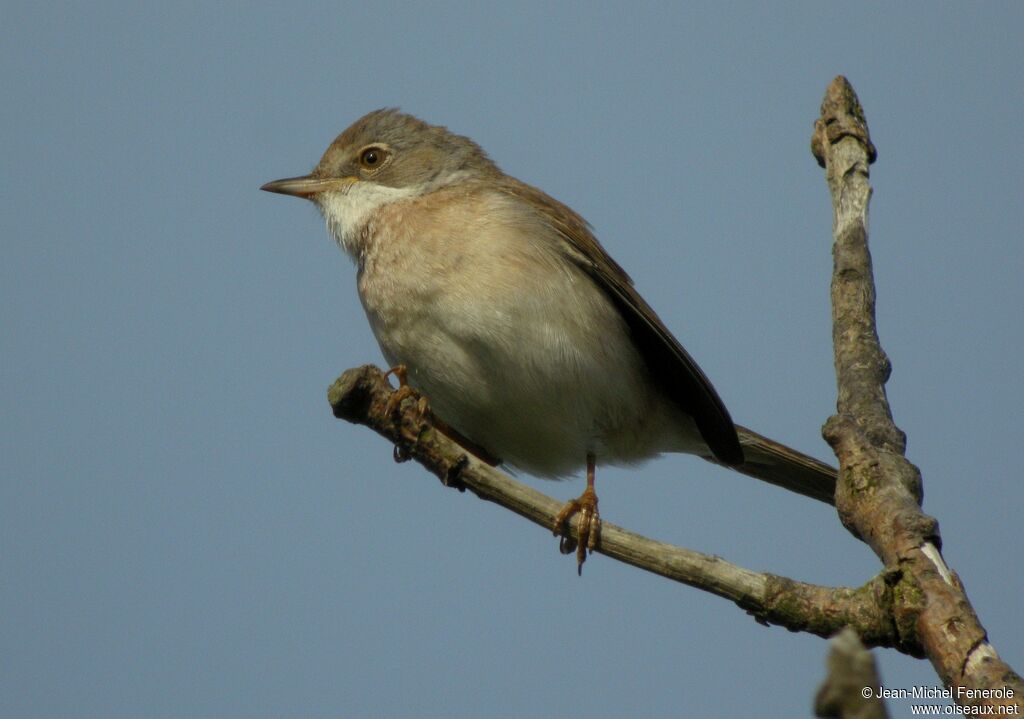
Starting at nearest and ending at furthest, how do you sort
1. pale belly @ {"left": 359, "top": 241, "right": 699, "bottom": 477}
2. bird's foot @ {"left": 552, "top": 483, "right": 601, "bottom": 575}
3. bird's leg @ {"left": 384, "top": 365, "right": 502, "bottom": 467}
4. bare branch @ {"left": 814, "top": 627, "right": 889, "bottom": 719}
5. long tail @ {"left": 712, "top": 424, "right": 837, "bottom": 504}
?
bare branch @ {"left": 814, "top": 627, "right": 889, "bottom": 719}, bird's leg @ {"left": 384, "top": 365, "right": 502, "bottom": 467}, bird's foot @ {"left": 552, "top": 483, "right": 601, "bottom": 575}, pale belly @ {"left": 359, "top": 241, "right": 699, "bottom": 477}, long tail @ {"left": 712, "top": 424, "right": 837, "bottom": 504}

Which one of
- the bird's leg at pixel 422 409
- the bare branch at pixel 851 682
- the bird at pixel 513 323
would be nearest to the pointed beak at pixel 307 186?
the bird at pixel 513 323

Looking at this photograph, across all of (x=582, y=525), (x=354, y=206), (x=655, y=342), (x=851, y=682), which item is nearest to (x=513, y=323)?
(x=655, y=342)

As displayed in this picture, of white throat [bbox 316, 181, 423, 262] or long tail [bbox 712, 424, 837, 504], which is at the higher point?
white throat [bbox 316, 181, 423, 262]

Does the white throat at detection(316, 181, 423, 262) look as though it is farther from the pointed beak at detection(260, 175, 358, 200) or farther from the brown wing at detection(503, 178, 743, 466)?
the brown wing at detection(503, 178, 743, 466)

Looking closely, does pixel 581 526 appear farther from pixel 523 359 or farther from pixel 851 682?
pixel 851 682

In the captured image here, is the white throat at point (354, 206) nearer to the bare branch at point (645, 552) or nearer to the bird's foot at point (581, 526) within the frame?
the bird's foot at point (581, 526)

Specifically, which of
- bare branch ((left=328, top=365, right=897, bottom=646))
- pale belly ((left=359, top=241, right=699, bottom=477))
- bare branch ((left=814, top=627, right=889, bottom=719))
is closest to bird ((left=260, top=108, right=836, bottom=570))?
pale belly ((left=359, top=241, right=699, bottom=477))

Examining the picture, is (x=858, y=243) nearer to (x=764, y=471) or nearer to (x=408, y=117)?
(x=764, y=471)
